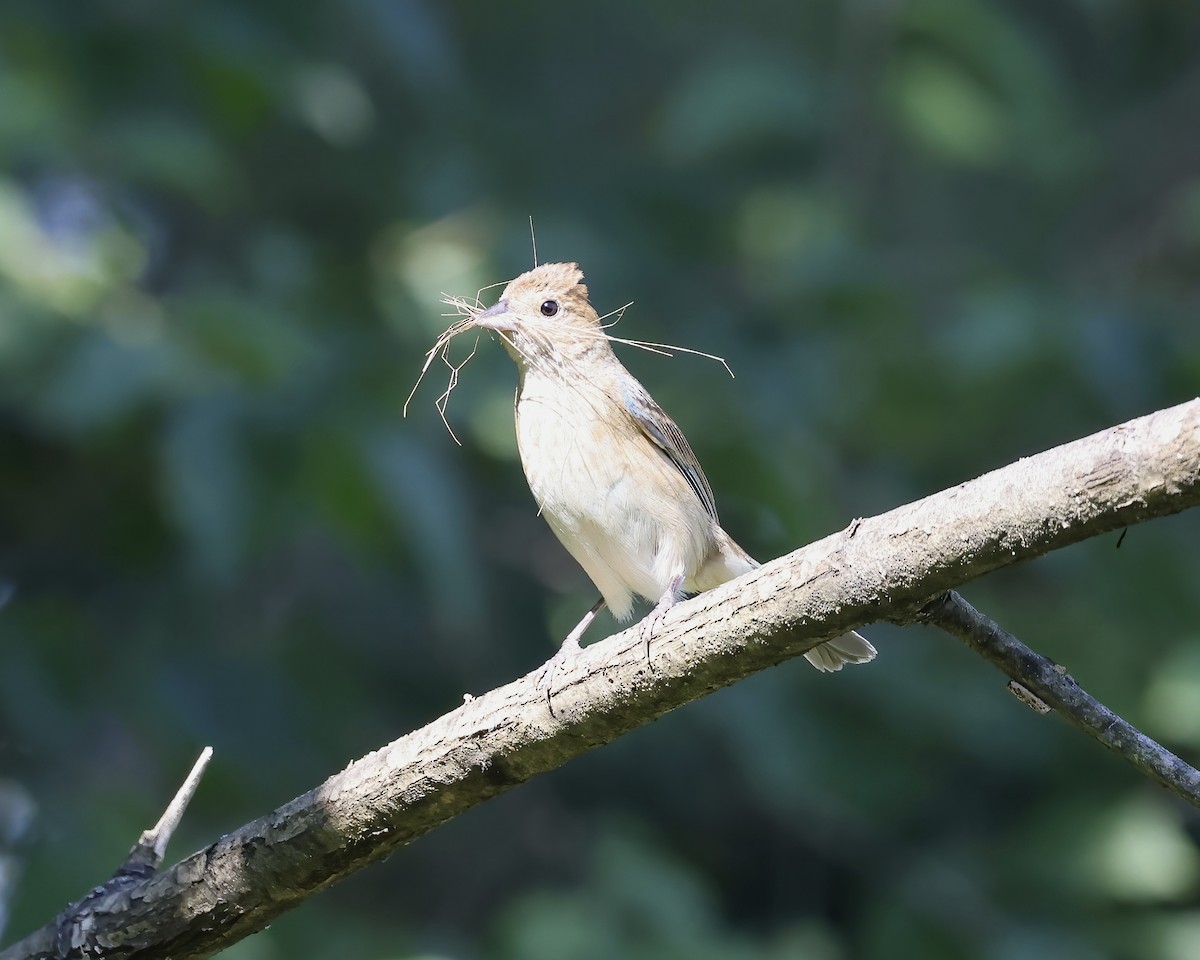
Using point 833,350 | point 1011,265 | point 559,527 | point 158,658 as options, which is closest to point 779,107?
point 833,350

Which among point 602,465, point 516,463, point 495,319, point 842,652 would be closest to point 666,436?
point 602,465

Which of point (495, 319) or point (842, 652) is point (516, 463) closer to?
point (495, 319)

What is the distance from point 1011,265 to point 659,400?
3341 mm

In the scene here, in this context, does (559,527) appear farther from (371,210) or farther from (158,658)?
(371,210)

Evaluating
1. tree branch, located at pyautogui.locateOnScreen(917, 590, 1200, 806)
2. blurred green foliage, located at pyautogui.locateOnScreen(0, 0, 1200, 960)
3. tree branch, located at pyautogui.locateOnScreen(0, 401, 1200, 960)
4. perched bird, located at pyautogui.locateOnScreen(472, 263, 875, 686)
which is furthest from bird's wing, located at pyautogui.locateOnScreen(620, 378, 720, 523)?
tree branch, located at pyautogui.locateOnScreen(917, 590, 1200, 806)

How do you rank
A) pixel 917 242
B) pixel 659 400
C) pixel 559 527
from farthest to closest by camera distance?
pixel 917 242 < pixel 659 400 < pixel 559 527

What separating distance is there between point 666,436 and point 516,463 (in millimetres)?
1916

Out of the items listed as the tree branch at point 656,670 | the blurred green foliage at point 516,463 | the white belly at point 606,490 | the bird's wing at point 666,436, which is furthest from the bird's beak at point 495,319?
the tree branch at point 656,670

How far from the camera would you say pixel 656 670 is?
2754 millimetres

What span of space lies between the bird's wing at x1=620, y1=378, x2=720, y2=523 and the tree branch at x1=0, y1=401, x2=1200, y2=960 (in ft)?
5.89

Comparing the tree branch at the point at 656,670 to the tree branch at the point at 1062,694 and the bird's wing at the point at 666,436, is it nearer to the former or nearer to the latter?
the tree branch at the point at 1062,694

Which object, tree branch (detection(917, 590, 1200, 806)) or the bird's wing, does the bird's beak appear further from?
tree branch (detection(917, 590, 1200, 806))

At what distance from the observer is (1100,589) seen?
6.77m

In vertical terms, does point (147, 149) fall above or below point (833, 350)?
above
